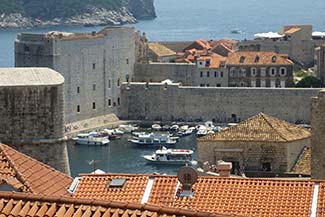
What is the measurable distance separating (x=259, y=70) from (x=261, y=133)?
29.2 metres

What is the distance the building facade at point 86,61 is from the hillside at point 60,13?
89.1m

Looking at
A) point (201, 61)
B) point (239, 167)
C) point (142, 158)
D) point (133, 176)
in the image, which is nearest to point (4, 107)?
point (133, 176)

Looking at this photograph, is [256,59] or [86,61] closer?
[86,61]

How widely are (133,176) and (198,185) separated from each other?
25.6 inches

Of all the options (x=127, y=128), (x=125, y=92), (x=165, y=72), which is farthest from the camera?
(x=165, y=72)

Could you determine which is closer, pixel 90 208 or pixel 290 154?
pixel 90 208

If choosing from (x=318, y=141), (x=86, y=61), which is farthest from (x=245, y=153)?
(x=86, y=61)

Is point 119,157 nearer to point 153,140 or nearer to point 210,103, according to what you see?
point 153,140

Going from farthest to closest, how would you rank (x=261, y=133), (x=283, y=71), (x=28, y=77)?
(x=283, y=71)
(x=261, y=133)
(x=28, y=77)

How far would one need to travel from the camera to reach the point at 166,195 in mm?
8336

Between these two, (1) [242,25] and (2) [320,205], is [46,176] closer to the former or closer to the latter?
(2) [320,205]

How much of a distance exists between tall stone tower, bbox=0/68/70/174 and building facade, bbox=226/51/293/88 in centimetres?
3518

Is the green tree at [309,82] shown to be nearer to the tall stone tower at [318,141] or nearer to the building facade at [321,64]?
the building facade at [321,64]

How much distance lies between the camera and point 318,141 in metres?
11.0
